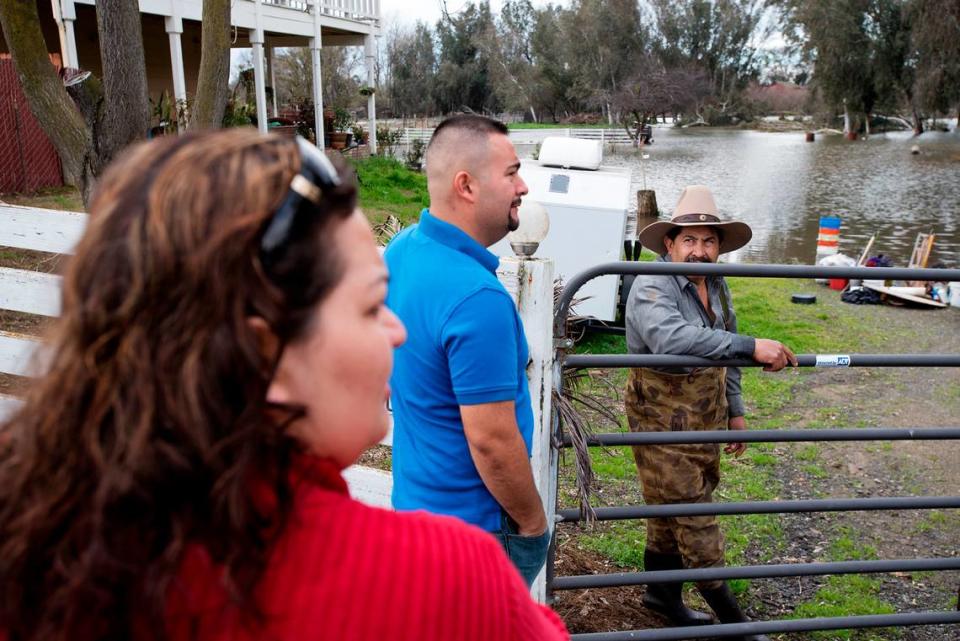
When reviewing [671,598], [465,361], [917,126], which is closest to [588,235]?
[671,598]

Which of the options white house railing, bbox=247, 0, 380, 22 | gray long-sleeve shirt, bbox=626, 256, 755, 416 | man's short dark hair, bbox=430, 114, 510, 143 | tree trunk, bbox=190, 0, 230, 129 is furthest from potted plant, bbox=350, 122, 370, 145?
man's short dark hair, bbox=430, 114, 510, 143

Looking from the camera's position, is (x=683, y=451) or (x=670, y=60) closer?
(x=683, y=451)

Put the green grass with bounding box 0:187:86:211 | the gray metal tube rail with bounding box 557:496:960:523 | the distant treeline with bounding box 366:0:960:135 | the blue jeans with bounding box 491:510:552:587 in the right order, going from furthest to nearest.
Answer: the distant treeline with bounding box 366:0:960:135
the green grass with bounding box 0:187:86:211
the gray metal tube rail with bounding box 557:496:960:523
the blue jeans with bounding box 491:510:552:587

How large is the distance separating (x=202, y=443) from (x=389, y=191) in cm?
1603

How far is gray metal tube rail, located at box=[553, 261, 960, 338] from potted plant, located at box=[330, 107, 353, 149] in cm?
1751

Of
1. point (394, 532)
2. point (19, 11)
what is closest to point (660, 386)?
point (394, 532)

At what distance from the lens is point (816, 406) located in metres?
7.20

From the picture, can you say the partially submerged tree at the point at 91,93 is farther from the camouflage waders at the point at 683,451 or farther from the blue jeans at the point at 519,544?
the blue jeans at the point at 519,544

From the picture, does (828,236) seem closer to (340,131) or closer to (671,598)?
(340,131)

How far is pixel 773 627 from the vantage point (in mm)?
3031

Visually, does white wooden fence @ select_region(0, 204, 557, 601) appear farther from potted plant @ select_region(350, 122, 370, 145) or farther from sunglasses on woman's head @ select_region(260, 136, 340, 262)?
potted plant @ select_region(350, 122, 370, 145)

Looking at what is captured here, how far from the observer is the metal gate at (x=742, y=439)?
2688mm

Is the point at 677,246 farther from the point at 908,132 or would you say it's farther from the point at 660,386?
the point at 908,132

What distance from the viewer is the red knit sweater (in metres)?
0.75
